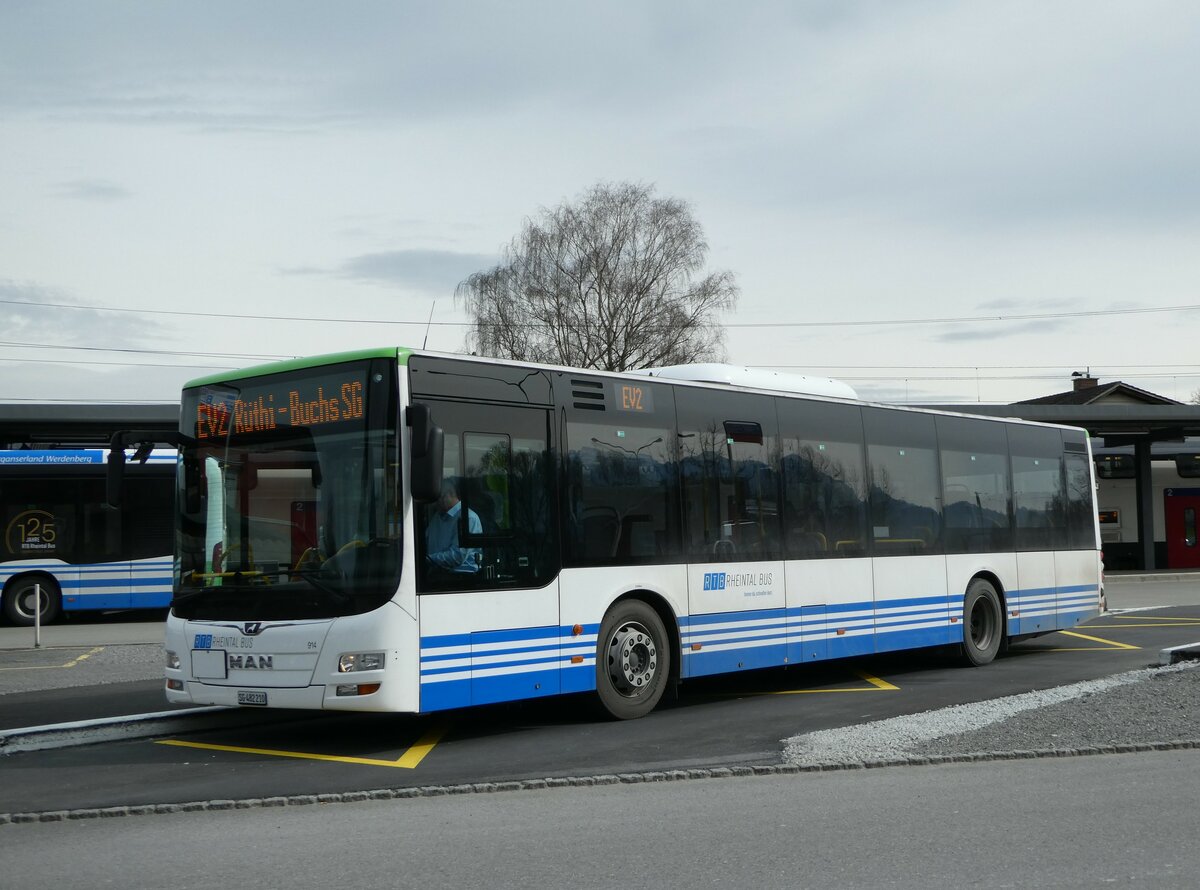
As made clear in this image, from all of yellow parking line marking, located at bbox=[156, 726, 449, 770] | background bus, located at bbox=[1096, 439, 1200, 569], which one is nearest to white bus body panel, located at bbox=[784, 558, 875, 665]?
yellow parking line marking, located at bbox=[156, 726, 449, 770]

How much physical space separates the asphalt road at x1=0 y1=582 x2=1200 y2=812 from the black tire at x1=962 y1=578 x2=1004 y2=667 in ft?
0.76

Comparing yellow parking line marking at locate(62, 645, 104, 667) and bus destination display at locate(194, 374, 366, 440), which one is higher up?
bus destination display at locate(194, 374, 366, 440)

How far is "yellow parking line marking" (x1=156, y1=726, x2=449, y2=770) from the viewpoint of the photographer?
9.26m

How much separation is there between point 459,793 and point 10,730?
4.21m

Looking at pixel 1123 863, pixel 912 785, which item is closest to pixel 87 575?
pixel 912 785

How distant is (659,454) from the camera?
37.8ft

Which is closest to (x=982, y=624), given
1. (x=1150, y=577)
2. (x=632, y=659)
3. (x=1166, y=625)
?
(x=1166, y=625)

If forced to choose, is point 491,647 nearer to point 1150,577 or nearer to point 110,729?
point 110,729

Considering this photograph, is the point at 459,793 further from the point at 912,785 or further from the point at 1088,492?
the point at 1088,492

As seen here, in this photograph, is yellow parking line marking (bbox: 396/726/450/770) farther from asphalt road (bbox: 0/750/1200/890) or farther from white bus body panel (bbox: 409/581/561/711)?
asphalt road (bbox: 0/750/1200/890)

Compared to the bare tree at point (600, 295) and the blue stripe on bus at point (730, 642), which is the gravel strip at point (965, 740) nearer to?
the blue stripe on bus at point (730, 642)

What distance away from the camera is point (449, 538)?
962 centimetres

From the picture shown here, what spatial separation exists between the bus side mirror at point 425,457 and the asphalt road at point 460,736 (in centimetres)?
187

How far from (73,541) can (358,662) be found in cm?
1713
